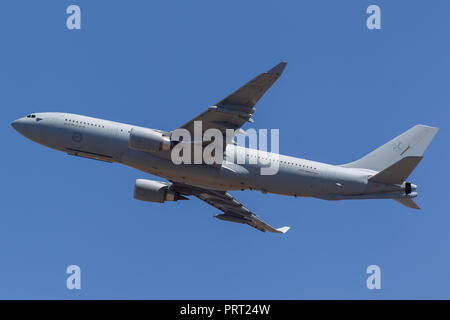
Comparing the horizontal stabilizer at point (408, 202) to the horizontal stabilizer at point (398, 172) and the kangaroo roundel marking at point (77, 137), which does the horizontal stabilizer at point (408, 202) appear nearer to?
the horizontal stabilizer at point (398, 172)

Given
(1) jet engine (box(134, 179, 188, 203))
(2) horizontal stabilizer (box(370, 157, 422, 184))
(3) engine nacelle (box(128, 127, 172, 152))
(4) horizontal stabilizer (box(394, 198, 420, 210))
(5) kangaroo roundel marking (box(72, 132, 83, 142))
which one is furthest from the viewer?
(1) jet engine (box(134, 179, 188, 203))

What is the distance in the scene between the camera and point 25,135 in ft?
154

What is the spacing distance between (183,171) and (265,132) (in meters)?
6.56

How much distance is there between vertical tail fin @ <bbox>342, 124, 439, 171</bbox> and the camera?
159 feet

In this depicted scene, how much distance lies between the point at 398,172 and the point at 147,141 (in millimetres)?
17212

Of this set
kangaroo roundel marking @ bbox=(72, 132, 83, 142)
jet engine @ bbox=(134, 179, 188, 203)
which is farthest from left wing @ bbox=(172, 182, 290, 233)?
kangaroo roundel marking @ bbox=(72, 132, 83, 142)

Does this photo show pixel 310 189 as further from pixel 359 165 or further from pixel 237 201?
pixel 237 201

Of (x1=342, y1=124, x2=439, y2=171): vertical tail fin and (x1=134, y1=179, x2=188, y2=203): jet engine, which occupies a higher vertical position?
(x1=342, y1=124, x2=439, y2=171): vertical tail fin

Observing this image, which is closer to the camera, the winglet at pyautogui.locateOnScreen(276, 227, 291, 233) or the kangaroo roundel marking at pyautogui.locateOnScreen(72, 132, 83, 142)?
the kangaroo roundel marking at pyautogui.locateOnScreen(72, 132, 83, 142)

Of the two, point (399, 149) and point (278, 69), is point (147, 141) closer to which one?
point (278, 69)

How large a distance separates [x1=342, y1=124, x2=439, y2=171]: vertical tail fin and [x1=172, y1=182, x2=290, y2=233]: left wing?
9737 mm

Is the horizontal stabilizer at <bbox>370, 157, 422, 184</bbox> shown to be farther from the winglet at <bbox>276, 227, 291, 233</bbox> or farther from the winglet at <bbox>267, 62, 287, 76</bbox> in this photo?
the winglet at <bbox>276, 227, 291, 233</bbox>

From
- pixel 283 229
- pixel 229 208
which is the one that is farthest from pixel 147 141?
pixel 283 229

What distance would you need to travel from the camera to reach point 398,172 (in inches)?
1779
